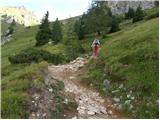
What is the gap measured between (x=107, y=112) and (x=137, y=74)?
495 cm

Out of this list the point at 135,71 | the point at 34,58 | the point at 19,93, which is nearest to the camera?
the point at 19,93

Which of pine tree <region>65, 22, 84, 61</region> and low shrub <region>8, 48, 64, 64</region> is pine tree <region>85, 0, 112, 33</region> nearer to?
pine tree <region>65, 22, 84, 61</region>

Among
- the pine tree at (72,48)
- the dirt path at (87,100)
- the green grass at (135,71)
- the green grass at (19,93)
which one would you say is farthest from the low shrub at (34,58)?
the green grass at (19,93)

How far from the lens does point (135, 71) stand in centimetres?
2678

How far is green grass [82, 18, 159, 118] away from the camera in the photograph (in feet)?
73.9

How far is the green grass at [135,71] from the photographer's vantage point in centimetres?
2253

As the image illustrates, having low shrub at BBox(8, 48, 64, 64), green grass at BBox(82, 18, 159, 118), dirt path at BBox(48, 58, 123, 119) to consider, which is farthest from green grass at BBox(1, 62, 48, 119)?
low shrub at BBox(8, 48, 64, 64)

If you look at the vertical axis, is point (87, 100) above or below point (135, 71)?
below

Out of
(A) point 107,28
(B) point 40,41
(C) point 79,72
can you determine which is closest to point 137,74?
(C) point 79,72

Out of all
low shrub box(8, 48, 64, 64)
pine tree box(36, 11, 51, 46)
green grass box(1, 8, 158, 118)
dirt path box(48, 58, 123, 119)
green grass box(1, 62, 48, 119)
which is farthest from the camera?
pine tree box(36, 11, 51, 46)

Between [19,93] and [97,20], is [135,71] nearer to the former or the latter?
[19,93]

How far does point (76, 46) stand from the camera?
5194 centimetres

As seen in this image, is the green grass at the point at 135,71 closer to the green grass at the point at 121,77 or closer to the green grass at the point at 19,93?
the green grass at the point at 121,77

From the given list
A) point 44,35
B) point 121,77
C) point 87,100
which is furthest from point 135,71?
point 44,35
